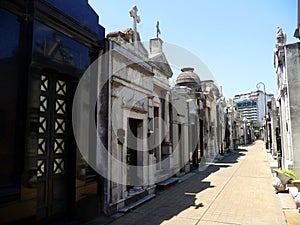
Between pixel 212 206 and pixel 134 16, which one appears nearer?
pixel 212 206

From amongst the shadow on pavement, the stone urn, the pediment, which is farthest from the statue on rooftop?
the shadow on pavement

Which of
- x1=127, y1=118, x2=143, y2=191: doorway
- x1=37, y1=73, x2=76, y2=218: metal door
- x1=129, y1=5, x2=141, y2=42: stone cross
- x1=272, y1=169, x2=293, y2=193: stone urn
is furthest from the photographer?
x1=129, y1=5, x2=141, y2=42: stone cross

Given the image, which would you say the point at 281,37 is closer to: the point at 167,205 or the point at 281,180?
the point at 281,180

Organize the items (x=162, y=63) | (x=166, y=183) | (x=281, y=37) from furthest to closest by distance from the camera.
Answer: (x=162, y=63), (x=281, y=37), (x=166, y=183)

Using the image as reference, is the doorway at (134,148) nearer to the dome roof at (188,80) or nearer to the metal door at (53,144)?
the metal door at (53,144)

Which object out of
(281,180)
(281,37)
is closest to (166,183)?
(281,180)

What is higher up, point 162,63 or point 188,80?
point 188,80

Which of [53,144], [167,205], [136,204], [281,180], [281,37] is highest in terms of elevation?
[281,37]

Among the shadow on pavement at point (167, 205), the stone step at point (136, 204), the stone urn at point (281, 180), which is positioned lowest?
the shadow on pavement at point (167, 205)

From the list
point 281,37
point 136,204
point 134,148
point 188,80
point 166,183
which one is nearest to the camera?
point 136,204

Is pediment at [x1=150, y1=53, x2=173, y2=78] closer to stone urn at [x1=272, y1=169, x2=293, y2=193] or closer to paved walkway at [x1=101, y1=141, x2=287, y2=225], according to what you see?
paved walkway at [x1=101, y1=141, x2=287, y2=225]

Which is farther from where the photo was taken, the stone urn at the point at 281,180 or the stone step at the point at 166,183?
the stone step at the point at 166,183

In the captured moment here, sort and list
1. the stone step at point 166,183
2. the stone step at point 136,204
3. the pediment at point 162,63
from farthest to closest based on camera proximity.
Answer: the pediment at point 162,63, the stone step at point 166,183, the stone step at point 136,204

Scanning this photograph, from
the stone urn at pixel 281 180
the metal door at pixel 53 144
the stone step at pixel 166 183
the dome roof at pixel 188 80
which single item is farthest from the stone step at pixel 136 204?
the dome roof at pixel 188 80
